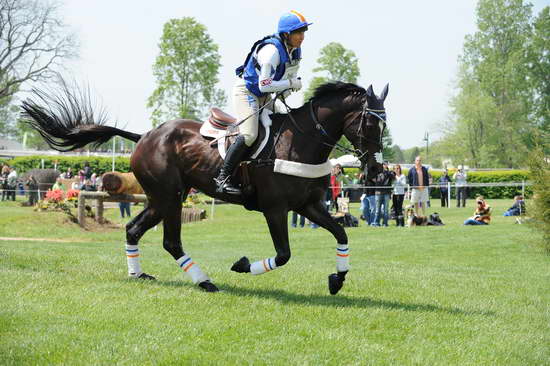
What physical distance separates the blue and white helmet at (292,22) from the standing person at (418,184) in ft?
51.8

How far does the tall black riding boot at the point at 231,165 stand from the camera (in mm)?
7484

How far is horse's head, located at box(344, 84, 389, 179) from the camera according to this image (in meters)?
7.11

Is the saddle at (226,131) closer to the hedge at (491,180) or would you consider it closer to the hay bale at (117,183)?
the hay bale at (117,183)

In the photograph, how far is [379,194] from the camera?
71.3 ft

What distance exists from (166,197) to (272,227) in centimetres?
171

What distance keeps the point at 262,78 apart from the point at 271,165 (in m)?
1.03

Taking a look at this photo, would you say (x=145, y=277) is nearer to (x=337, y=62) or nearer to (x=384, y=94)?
(x=384, y=94)

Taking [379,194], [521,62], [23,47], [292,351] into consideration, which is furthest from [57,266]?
[521,62]

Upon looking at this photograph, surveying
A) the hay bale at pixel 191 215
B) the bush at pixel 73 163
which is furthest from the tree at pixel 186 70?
the hay bale at pixel 191 215

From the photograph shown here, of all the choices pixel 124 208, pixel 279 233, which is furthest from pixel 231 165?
pixel 124 208

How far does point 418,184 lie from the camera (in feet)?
73.9

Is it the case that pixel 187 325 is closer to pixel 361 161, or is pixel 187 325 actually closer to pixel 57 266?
pixel 361 161

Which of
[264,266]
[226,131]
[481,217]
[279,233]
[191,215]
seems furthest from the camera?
[191,215]

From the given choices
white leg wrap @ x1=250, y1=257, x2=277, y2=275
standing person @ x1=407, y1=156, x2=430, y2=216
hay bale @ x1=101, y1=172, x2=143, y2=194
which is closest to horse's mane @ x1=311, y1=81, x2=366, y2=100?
white leg wrap @ x1=250, y1=257, x2=277, y2=275
